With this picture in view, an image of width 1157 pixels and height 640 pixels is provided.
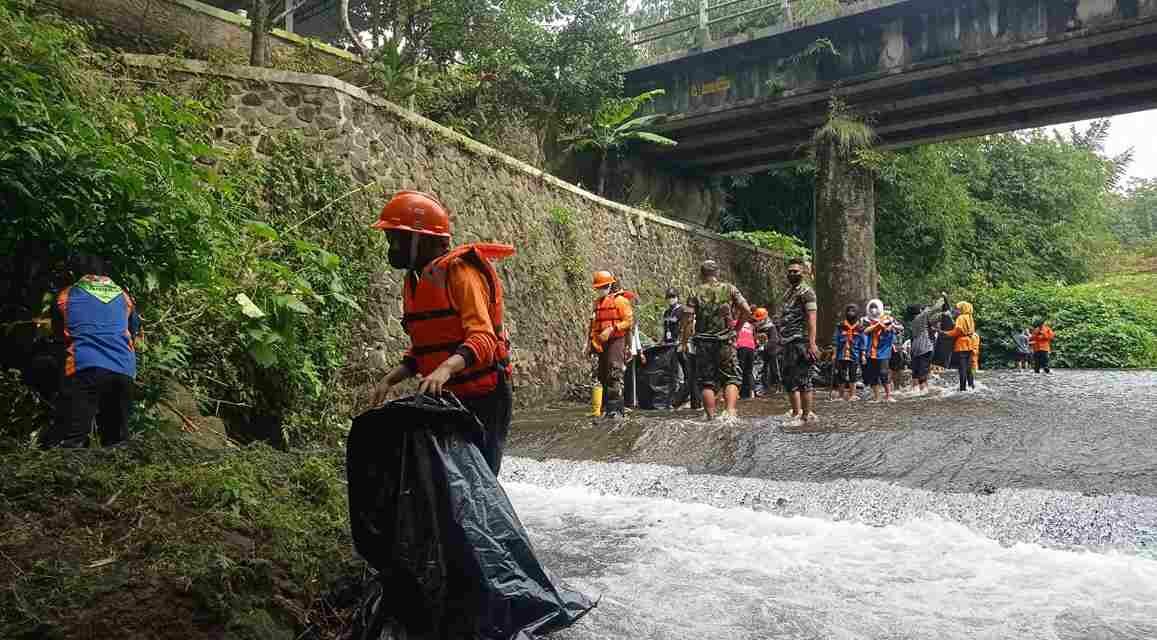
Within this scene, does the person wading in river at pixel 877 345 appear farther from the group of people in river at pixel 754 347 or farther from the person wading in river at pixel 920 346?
the person wading in river at pixel 920 346

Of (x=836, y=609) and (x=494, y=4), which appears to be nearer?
(x=836, y=609)

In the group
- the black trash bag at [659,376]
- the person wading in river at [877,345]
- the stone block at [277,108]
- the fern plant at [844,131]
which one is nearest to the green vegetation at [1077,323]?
the fern plant at [844,131]

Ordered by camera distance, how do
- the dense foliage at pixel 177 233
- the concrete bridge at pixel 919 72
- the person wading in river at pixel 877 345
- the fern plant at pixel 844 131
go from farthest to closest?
the fern plant at pixel 844 131 < the concrete bridge at pixel 919 72 < the person wading in river at pixel 877 345 < the dense foliage at pixel 177 233

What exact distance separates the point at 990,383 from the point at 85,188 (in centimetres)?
1562

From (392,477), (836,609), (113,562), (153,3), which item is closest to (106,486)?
(113,562)

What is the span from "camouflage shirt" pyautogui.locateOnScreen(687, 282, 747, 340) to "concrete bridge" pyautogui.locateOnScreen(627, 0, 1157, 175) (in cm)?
984

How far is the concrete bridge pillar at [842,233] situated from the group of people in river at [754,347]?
1557 mm

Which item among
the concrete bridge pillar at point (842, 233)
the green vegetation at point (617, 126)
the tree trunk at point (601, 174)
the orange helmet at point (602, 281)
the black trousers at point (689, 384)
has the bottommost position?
the black trousers at point (689, 384)

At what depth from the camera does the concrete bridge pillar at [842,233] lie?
18875 millimetres

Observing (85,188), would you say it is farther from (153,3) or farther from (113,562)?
(153,3)

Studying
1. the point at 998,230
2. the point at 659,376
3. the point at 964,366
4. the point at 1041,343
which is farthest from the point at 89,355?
the point at 998,230

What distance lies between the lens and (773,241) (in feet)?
84.4

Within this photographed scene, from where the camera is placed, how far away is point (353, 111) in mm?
11547

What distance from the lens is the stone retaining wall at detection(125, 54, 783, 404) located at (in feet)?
36.1
